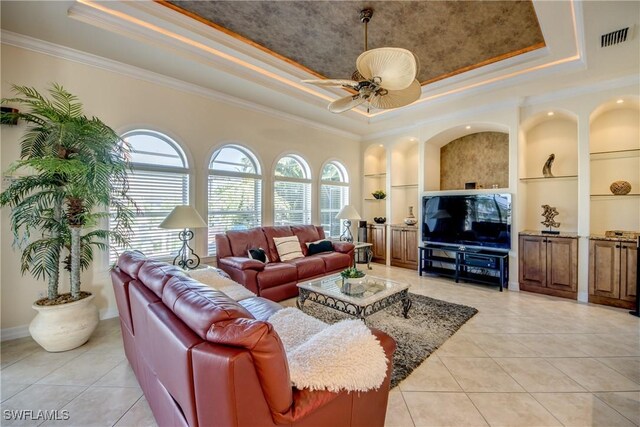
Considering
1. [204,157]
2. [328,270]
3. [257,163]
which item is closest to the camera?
[204,157]

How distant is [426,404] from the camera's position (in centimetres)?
188

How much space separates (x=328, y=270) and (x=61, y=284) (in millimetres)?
3342

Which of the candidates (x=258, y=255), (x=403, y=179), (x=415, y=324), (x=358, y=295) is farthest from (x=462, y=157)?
(x=258, y=255)

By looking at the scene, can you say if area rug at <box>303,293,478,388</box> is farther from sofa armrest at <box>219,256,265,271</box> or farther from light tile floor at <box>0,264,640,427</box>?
sofa armrest at <box>219,256,265,271</box>

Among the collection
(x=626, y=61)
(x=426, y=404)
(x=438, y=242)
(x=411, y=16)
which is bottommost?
(x=426, y=404)

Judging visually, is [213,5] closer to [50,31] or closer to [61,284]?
[50,31]

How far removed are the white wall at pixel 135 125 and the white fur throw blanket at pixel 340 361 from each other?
3.19 metres

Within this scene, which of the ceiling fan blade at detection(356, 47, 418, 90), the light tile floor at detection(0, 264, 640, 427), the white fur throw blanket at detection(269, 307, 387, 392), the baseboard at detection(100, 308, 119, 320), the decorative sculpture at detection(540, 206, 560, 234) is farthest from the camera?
the decorative sculpture at detection(540, 206, 560, 234)

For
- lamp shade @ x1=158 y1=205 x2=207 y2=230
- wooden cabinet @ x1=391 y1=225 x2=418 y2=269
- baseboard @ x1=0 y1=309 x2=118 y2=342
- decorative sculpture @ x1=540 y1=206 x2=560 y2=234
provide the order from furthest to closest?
wooden cabinet @ x1=391 y1=225 x2=418 y2=269 < decorative sculpture @ x1=540 y1=206 x2=560 y2=234 < lamp shade @ x1=158 y1=205 x2=207 y2=230 < baseboard @ x1=0 y1=309 x2=118 y2=342

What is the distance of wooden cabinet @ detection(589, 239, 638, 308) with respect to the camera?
3.48 m

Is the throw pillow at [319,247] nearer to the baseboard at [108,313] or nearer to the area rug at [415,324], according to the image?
the area rug at [415,324]

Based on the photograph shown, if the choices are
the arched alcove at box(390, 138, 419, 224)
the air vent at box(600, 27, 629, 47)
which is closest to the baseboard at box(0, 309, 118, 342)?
the arched alcove at box(390, 138, 419, 224)

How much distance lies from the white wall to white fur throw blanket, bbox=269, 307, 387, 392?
10.5ft

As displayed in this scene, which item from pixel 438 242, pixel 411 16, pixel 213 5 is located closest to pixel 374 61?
pixel 411 16
